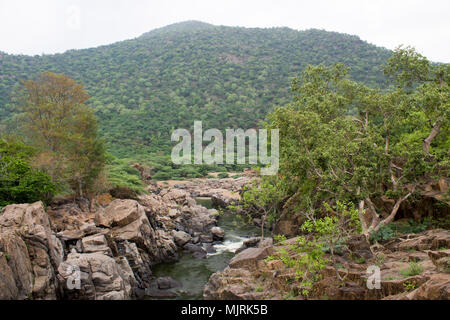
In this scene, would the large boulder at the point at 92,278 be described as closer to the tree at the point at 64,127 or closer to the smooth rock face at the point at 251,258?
the smooth rock face at the point at 251,258

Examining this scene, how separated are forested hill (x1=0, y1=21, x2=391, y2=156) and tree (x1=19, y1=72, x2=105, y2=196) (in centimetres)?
3673

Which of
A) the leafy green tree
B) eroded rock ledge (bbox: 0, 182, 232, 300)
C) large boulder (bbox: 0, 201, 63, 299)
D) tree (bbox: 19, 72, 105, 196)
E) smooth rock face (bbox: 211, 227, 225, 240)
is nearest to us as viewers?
large boulder (bbox: 0, 201, 63, 299)

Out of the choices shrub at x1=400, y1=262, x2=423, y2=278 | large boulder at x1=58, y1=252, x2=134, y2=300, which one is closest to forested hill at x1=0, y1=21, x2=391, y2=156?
large boulder at x1=58, y1=252, x2=134, y2=300

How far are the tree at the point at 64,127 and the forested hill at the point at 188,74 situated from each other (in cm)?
3673

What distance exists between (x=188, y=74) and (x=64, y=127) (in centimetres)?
7687

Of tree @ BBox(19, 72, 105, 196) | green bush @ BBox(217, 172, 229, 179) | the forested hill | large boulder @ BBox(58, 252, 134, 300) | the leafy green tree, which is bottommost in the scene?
green bush @ BBox(217, 172, 229, 179)

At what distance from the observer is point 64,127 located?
25.4 m

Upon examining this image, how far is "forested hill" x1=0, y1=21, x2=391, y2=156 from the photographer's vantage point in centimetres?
7688

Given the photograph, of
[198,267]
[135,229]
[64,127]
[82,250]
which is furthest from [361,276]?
[64,127]

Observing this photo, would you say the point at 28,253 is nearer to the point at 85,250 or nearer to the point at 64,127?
the point at 85,250

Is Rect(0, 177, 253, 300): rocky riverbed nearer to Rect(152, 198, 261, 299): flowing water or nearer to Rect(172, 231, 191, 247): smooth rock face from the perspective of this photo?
Rect(172, 231, 191, 247): smooth rock face
